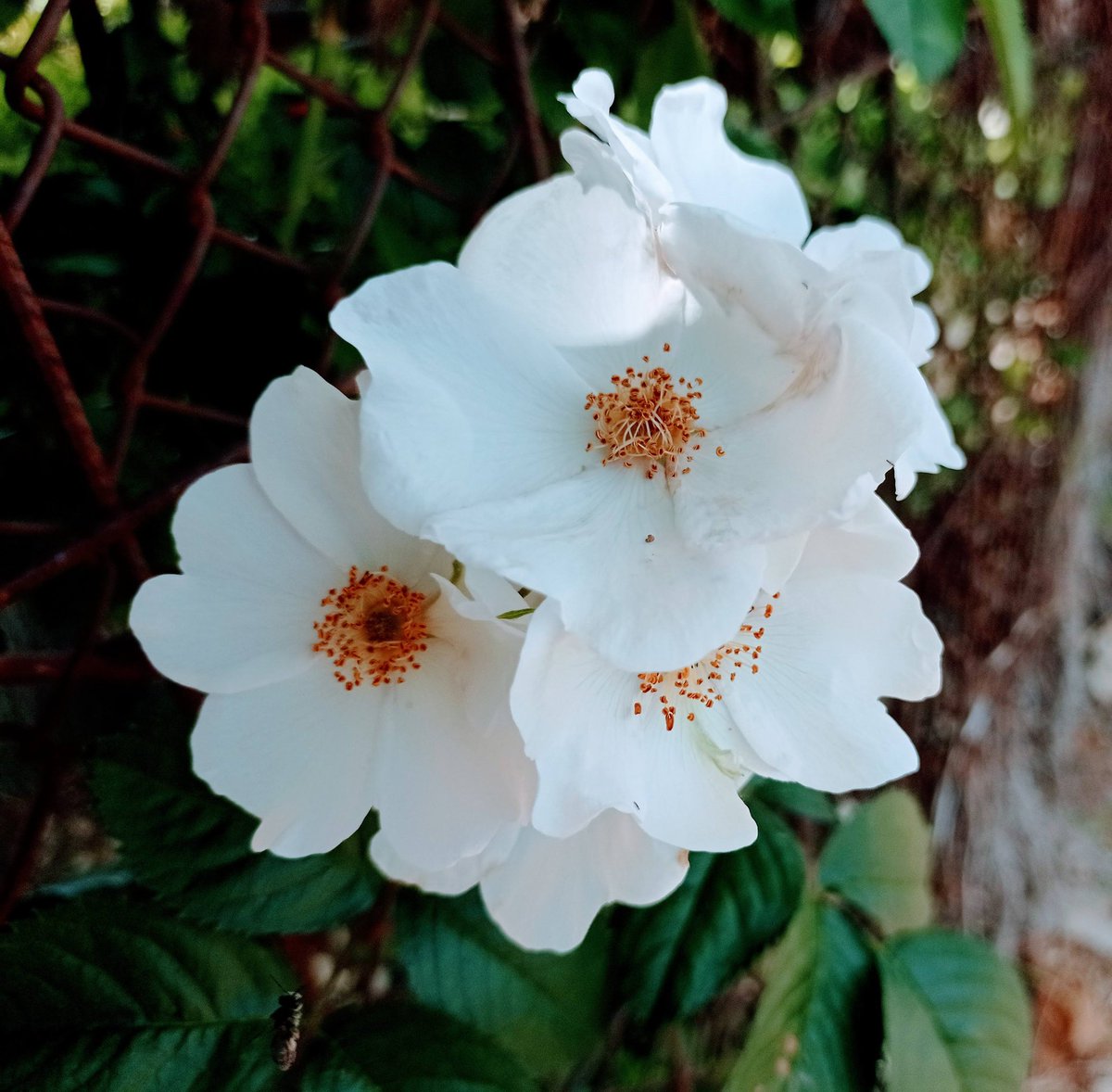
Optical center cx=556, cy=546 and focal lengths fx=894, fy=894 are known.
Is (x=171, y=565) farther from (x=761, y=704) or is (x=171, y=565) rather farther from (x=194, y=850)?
(x=761, y=704)

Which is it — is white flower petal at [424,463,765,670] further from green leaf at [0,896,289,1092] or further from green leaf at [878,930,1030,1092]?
green leaf at [878,930,1030,1092]

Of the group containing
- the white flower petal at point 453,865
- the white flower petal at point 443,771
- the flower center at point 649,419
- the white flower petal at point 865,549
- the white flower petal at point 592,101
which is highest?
the white flower petal at point 592,101

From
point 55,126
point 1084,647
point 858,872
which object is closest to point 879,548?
point 55,126

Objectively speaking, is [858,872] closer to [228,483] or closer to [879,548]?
[879,548]

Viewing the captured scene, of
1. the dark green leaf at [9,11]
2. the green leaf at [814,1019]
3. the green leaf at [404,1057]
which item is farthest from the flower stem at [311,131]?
the green leaf at [814,1019]

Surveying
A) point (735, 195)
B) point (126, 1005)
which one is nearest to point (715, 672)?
point (735, 195)

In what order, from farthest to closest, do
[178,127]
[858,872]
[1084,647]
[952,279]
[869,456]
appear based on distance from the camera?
[1084,647], [952,279], [858,872], [178,127], [869,456]

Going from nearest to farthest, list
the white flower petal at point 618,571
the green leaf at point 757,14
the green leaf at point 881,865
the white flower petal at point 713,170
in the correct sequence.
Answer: the white flower petal at point 618,571
the white flower petal at point 713,170
the green leaf at point 757,14
the green leaf at point 881,865

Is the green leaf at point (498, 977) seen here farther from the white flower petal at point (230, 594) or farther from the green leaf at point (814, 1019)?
the white flower petal at point (230, 594)
